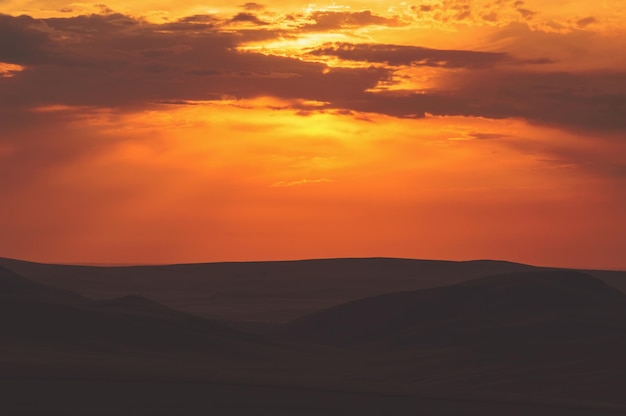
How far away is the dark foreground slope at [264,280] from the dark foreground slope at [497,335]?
83.0ft

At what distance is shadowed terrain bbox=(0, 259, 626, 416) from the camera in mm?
28562

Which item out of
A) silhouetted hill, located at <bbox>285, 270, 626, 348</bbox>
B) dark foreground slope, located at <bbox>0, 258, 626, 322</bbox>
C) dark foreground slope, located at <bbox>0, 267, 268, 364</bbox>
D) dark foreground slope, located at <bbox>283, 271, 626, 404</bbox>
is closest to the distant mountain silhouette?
dark foreground slope, located at <bbox>0, 267, 268, 364</bbox>

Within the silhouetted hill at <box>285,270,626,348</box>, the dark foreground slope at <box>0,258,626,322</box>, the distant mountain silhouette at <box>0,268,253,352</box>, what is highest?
the distant mountain silhouette at <box>0,268,253,352</box>

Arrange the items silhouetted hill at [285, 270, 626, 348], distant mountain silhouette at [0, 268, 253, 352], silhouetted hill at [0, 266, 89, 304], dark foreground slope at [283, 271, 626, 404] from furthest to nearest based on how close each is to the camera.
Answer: silhouetted hill at [0, 266, 89, 304] < silhouetted hill at [285, 270, 626, 348] < distant mountain silhouette at [0, 268, 253, 352] < dark foreground slope at [283, 271, 626, 404]

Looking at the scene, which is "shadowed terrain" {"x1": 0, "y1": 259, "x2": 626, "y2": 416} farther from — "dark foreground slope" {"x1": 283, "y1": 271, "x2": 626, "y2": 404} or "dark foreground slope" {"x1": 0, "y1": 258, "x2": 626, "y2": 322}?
"dark foreground slope" {"x1": 0, "y1": 258, "x2": 626, "y2": 322}

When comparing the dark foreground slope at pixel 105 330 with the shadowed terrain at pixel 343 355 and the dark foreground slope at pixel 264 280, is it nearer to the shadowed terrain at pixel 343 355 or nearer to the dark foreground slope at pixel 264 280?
the shadowed terrain at pixel 343 355

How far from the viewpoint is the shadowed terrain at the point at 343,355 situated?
28562 millimetres

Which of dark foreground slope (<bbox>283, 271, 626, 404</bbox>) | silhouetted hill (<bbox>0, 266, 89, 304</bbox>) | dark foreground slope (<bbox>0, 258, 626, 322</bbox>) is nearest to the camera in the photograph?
dark foreground slope (<bbox>283, 271, 626, 404</bbox>)

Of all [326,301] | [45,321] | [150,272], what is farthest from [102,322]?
[150,272]

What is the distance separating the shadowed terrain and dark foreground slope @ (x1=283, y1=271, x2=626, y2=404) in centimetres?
11

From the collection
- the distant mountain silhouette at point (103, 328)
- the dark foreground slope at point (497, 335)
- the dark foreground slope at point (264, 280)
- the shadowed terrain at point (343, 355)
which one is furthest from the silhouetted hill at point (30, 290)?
the dark foreground slope at point (264, 280)

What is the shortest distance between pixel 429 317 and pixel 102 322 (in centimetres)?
1955

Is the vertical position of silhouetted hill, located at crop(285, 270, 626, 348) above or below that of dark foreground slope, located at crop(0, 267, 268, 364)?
below

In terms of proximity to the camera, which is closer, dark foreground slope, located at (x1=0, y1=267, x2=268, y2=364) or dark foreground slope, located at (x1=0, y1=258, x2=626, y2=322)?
dark foreground slope, located at (x1=0, y1=267, x2=268, y2=364)
